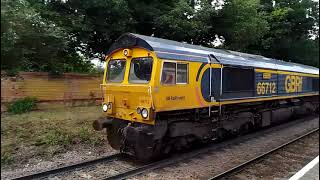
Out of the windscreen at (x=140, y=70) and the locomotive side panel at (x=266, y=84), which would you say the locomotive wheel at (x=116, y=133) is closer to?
the windscreen at (x=140, y=70)

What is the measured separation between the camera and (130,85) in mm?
9203

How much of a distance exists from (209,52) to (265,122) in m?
5.11

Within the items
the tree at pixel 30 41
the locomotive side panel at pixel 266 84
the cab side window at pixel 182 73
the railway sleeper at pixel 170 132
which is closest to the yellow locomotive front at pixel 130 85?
the railway sleeper at pixel 170 132

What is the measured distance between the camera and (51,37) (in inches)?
460

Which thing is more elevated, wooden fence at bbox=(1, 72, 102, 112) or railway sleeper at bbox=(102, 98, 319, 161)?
wooden fence at bbox=(1, 72, 102, 112)

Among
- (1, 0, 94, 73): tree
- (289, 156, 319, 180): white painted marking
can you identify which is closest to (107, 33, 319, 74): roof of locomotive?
(1, 0, 94, 73): tree

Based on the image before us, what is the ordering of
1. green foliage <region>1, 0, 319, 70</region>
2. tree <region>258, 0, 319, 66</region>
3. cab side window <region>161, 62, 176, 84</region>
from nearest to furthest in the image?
1. cab side window <region>161, 62, 176, 84</region>
2. green foliage <region>1, 0, 319, 70</region>
3. tree <region>258, 0, 319, 66</region>

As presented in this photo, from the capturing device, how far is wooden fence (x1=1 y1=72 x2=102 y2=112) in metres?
13.2

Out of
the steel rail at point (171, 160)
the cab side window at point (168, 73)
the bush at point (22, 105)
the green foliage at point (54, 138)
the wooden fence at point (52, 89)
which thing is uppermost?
the cab side window at point (168, 73)

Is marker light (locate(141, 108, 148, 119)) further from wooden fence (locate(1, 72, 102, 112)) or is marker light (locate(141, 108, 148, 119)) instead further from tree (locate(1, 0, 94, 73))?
wooden fence (locate(1, 72, 102, 112))

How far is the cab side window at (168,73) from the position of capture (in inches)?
352

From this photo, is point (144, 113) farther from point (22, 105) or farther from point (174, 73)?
point (22, 105)

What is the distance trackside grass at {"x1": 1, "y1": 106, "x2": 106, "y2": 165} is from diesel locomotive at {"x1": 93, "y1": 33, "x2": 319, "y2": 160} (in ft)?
4.10

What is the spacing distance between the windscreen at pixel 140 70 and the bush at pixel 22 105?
Answer: 18.4ft
